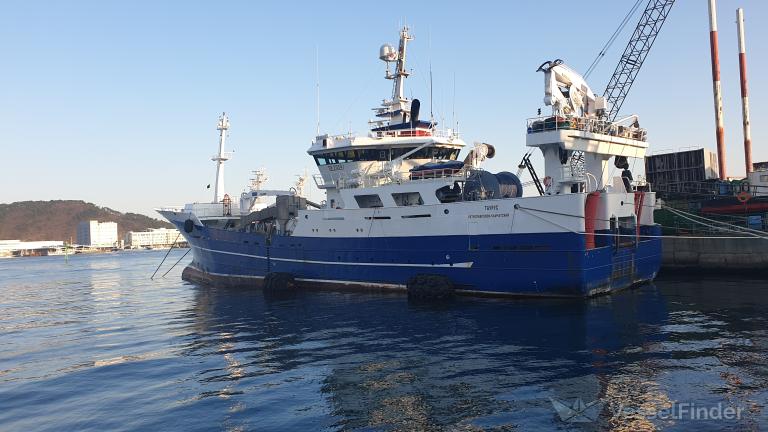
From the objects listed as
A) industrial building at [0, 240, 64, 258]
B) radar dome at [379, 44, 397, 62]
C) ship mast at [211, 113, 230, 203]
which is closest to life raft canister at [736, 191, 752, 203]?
radar dome at [379, 44, 397, 62]

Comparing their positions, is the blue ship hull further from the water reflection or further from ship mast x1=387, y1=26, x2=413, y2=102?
ship mast x1=387, y1=26, x2=413, y2=102

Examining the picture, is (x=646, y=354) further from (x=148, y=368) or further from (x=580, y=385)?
(x=148, y=368)

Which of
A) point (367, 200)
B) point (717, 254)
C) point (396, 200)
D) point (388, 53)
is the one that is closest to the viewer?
point (396, 200)

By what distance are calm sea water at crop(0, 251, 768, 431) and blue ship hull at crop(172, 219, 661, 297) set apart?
94 cm

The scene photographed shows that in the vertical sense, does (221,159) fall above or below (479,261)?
above

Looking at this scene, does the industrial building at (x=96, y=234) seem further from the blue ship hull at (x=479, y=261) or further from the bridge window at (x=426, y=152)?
the bridge window at (x=426, y=152)

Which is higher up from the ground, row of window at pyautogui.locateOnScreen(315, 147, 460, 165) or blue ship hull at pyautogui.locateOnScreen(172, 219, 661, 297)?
row of window at pyautogui.locateOnScreen(315, 147, 460, 165)

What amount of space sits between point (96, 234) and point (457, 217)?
195 metres

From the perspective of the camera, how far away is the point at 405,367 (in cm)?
1212

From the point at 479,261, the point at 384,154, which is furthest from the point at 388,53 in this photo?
the point at 479,261

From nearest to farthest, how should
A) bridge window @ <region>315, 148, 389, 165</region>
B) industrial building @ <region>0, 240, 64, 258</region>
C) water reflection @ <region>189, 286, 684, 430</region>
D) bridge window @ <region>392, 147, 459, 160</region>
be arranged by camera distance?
water reflection @ <region>189, 286, 684, 430</region>, bridge window @ <region>392, 147, 459, 160</region>, bridge window @ <region>315, 148, 389, 165</region>, industrial building @ <region>0, 240, 64, 258</region>

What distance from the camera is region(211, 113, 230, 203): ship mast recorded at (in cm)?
3916

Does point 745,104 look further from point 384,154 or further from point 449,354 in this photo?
point 449,354

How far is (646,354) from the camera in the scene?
12.4 m
